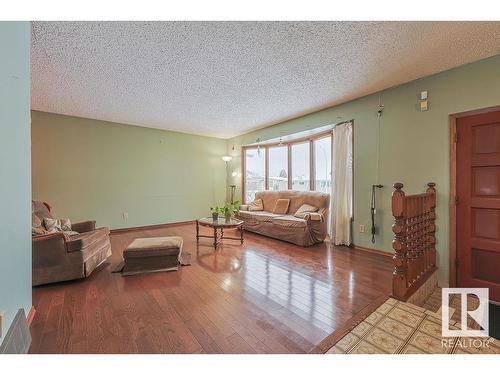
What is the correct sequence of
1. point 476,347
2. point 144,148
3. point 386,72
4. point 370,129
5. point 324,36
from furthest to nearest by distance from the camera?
point 144,148, point 370,129, point 386,72, point 324,36, point 476,347

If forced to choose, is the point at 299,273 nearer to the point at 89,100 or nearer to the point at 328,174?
the point at 328,174

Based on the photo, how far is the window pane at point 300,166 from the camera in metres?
4.87

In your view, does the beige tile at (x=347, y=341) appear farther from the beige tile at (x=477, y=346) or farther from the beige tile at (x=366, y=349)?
the beige tile at (x=477, y=346)

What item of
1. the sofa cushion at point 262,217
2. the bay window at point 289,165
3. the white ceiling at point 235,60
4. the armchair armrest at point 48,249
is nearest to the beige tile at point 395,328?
the white ceiling at point 235,60

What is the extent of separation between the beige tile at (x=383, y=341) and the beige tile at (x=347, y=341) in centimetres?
7

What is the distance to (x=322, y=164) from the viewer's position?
14.9ft

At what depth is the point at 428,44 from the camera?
2.11m

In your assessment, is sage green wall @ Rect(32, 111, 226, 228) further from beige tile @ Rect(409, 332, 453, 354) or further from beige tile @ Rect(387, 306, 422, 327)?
beige tile @ Rect(409, 332, 453, 354)

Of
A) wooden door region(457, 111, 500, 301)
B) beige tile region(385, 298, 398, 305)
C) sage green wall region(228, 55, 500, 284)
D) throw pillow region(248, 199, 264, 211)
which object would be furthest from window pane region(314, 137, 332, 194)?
beige tile region(385, 298, 398, 305)

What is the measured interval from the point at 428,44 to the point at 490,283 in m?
2.59

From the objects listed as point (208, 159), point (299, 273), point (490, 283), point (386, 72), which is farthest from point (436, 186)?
point (208, 159)

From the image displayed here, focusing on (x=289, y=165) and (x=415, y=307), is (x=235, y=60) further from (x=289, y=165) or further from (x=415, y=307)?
(x=289, y=165)

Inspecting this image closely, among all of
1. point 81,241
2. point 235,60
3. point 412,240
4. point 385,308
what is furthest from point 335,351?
point 235,60

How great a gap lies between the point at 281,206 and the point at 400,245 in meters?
2.77
